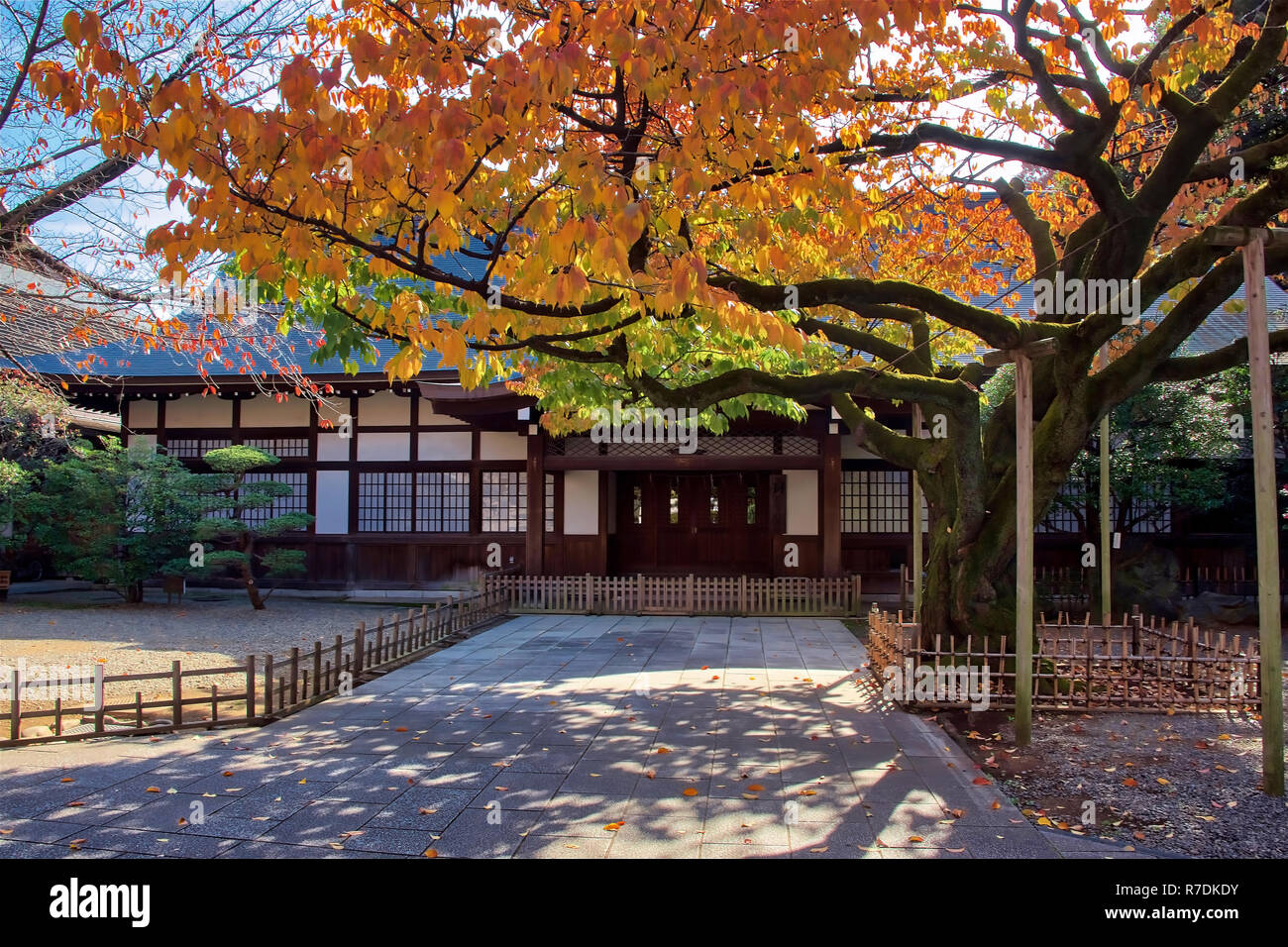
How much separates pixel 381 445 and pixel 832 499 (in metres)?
9.57

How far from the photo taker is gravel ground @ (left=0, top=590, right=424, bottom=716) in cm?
1026

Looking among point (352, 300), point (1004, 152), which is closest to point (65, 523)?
point (352, 300)

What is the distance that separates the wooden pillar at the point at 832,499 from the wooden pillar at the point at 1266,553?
386 inches

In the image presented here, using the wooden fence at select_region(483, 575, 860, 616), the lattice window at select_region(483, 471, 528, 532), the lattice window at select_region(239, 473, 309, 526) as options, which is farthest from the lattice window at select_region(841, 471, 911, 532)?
the lattice window at select_region(239, 473, 309, 526)

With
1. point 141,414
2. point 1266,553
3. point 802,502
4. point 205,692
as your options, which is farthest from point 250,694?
point 141,414

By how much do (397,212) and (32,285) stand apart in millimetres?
3312

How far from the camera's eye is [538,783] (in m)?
5.55

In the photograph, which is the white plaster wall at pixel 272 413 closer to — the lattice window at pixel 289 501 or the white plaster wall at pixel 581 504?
the lattice window at pixel 289 501

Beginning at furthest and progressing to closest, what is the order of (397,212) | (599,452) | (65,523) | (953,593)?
(599,452) → (65,523) → (953,593) → (397,212)

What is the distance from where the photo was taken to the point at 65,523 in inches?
551

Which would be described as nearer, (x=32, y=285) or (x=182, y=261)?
(x=182, y=261)

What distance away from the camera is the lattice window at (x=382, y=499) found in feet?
57.1
